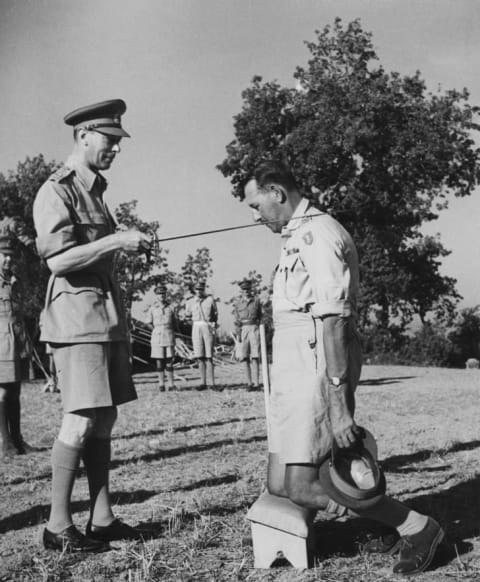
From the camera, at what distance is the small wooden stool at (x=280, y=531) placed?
332cm

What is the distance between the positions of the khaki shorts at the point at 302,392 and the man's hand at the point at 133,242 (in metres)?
0.75

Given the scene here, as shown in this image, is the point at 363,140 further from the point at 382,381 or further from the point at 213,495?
the point at 213,495

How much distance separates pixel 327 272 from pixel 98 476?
1617 millimetres

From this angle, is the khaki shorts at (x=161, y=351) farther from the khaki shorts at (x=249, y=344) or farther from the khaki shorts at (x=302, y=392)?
the khaki shorts at (x=302, y=392)

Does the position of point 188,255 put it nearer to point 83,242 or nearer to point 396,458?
point 396,458

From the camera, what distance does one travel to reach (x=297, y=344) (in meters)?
3.41

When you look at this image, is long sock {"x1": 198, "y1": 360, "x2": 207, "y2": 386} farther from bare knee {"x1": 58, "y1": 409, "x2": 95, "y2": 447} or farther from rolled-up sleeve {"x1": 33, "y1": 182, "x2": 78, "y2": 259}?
rolled-up sleeve {"x1": 33, "y1": 182, "x2": 78, "y2": 259}

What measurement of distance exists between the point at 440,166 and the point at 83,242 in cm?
3359

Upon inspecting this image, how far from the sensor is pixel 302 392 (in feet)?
11.0

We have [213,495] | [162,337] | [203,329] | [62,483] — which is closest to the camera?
[62,483]

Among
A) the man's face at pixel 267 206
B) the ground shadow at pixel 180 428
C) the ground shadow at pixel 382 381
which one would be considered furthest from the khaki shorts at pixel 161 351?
the man's face at pixel 267 206

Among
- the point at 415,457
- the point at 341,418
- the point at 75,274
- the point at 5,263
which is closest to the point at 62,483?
the point at 75,274

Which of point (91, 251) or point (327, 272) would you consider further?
point (91, 251)

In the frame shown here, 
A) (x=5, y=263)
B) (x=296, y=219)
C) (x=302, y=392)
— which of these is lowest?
(x=302, y=392)
